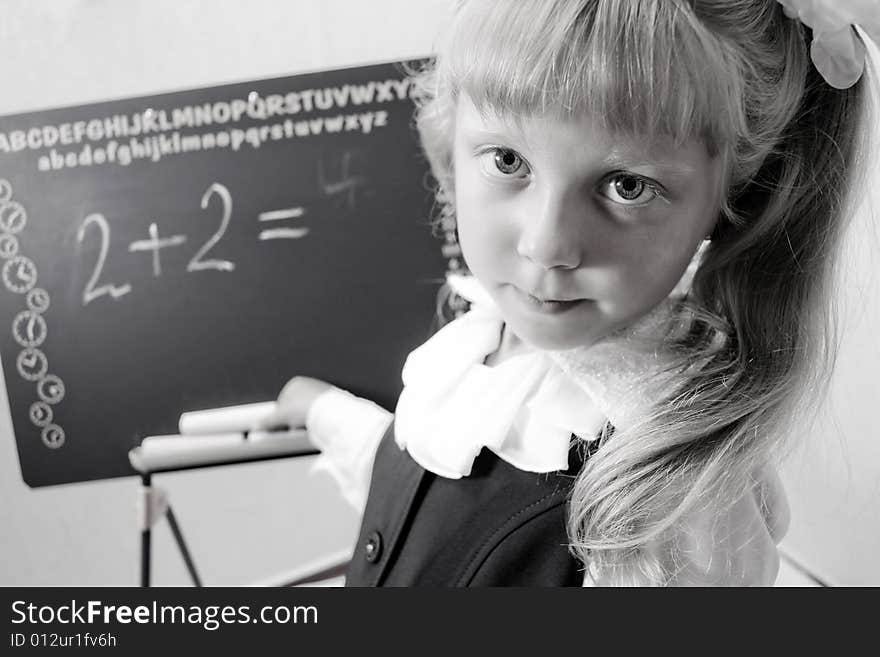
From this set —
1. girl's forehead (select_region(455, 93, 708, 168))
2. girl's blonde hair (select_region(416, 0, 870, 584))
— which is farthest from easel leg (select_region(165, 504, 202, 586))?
girl's forehead (select_region(455, 93, 708, 168))

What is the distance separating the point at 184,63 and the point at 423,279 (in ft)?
1.20

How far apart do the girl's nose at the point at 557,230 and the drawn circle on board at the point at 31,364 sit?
0.67 metres

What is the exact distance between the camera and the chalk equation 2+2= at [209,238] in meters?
0.99

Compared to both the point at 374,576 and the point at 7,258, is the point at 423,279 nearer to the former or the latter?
the point at 374,576

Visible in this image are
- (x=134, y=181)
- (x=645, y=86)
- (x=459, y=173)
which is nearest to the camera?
(x=645, y=86)

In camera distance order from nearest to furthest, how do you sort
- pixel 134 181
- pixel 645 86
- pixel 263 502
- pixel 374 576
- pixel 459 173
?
pixel 645 86, pixel 459 173, pixel 374 576, pixel 134 181, pixel 263 502

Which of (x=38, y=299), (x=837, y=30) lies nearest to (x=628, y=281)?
(x=837, y=30)

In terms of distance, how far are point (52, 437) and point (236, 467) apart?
12.8 inches

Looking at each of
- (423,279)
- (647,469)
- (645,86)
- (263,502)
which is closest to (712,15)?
(645,86)

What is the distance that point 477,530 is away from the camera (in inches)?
28.3

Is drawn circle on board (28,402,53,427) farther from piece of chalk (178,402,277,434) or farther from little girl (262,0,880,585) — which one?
little girl (262,0,880,585)

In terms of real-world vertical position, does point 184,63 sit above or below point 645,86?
above

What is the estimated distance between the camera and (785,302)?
0.70 metres

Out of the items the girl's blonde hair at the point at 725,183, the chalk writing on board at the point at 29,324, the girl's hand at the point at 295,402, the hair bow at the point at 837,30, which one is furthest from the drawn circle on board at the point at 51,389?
the hair bow at the point at 837,30
